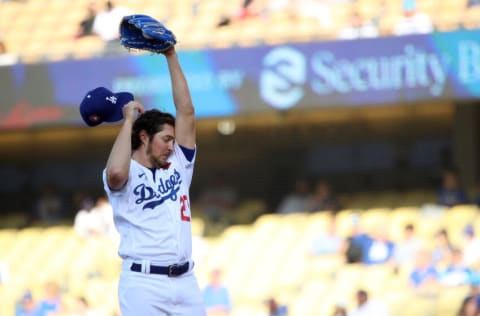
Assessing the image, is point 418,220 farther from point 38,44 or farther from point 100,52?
point 38,44

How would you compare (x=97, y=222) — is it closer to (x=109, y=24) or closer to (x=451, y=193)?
(x=109, y=24)

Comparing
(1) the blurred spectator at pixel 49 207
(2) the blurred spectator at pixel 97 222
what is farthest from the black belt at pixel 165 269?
(1) the blurred spectator at pixel 49 207

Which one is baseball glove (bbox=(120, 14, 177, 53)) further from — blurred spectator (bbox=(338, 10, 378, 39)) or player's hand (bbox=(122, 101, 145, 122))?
blurred spectator (bbox=(338, 10, 378, 39))

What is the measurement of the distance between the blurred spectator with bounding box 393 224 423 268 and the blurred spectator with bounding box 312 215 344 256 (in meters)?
0.75

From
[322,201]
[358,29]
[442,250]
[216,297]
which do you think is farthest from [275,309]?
[358,29]

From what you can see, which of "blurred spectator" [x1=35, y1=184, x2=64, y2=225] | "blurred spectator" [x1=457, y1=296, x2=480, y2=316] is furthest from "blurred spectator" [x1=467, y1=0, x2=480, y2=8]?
"blurred spectator" [x1=35, y1=184, x2=64, y2=225]

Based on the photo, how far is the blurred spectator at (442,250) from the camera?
11.2 m

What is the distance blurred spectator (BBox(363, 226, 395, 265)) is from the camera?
11.7m

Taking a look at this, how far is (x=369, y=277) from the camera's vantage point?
1147 centimetres

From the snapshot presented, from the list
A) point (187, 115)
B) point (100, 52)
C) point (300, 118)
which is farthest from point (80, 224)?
point (187, 115)

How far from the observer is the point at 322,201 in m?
13.1

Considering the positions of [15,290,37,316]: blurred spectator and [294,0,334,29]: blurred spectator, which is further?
[294,0,334,29]: blurred spectator

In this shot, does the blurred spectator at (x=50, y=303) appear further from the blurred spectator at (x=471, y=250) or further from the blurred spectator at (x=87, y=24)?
the blurred spectator at (x=471, y=250)

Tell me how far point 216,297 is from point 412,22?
3.89 metres
